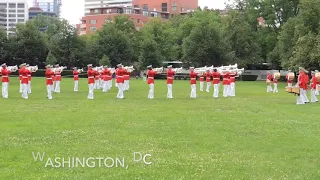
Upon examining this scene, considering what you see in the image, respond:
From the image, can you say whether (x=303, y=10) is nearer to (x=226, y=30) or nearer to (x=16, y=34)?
(x=226, y=30)

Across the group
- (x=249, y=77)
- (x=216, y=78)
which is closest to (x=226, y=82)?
(x=216, y=78)

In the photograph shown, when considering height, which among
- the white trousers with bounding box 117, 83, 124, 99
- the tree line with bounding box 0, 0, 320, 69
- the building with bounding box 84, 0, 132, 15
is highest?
the building with bounding box 84, 0, 132, 15

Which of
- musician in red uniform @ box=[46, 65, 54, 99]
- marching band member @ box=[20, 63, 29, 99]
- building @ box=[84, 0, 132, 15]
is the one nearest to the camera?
musician in red uniform @ box=[46, 65, 54, 99]

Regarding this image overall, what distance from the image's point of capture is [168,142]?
41.0ft

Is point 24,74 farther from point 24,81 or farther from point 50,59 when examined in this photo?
point 50,59

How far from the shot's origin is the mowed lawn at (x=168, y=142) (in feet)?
30.4

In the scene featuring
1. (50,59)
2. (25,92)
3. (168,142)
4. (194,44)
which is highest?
(194,44)

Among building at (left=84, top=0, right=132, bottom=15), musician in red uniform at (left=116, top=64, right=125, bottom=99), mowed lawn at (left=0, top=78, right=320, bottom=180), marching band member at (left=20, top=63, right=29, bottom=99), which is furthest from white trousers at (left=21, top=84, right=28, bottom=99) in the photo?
building at (left=84, top=0, right=132, bottom=15)

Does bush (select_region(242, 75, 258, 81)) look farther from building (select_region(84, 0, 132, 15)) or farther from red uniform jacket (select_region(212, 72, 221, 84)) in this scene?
building (select_region(84, 0, 132, 15))

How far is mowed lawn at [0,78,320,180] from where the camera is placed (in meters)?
9.26

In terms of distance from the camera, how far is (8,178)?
28.3 feet

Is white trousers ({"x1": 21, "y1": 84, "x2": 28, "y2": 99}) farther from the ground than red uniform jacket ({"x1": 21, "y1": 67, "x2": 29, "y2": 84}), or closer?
closer

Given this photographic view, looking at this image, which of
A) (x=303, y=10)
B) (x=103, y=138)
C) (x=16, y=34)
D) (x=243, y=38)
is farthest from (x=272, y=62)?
(x=103, y=138)

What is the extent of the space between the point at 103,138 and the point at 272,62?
60.1 meters
